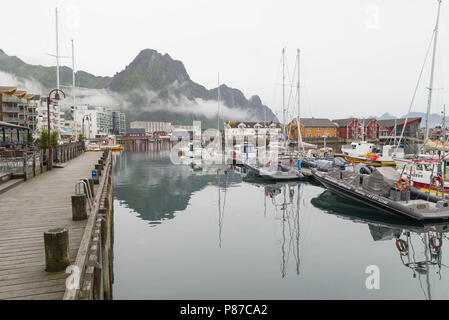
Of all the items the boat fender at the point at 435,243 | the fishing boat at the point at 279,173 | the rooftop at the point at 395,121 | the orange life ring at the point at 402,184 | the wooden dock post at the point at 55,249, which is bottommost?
the boat fender at the point at 435,243

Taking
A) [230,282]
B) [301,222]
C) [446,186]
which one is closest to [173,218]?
[301,222]

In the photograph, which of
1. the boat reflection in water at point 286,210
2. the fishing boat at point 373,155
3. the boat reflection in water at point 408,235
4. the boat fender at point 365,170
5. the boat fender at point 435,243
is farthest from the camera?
the fishing boat at point 373,155

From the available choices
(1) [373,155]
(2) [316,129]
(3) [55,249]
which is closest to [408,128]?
(2) [316,129]

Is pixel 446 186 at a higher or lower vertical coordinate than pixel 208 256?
higher

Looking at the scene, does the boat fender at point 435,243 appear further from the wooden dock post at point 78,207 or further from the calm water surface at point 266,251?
the wooden dock post at point 78,207

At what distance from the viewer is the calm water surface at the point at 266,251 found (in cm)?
1108

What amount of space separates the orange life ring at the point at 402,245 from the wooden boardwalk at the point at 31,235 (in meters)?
14.8

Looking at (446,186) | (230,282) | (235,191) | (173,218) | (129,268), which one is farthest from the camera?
(235,191)

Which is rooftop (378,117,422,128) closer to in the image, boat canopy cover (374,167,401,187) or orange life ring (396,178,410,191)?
boat canopy cover (374,167,401,187)

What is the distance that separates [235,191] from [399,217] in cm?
1512

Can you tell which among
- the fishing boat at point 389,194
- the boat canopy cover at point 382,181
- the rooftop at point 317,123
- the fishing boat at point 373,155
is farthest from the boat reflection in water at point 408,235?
the rooftop at point 317,123
